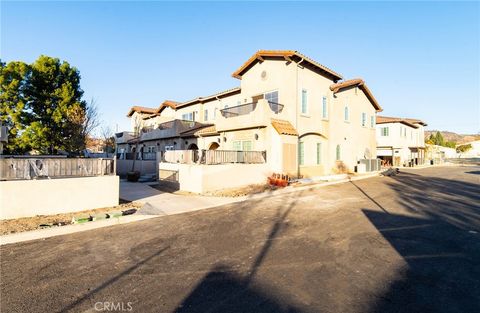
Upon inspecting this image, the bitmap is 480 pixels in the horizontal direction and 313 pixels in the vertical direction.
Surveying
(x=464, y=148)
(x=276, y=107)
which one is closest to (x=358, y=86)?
(x=276, y=107)

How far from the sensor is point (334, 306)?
3.70m

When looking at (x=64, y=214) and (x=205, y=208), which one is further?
(x=205, y=208)

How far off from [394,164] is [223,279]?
131 feet

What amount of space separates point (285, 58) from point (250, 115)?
527cm

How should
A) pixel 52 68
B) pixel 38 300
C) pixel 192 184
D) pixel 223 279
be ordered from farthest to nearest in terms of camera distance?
pixel 52 68
pixel 192 184
pixel 223 279
pixel 38 300

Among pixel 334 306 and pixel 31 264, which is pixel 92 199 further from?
pixel 334 306

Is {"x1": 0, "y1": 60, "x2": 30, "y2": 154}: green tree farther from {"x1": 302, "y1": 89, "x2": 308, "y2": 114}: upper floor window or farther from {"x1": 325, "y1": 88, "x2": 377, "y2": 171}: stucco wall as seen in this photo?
{"x1": 325, "y1": 88, "x2": 377, "y2": 171}: stucco wall

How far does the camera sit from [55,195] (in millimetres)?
9273

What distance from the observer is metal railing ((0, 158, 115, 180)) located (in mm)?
8500

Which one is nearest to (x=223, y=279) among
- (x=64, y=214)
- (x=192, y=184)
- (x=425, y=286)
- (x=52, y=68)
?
(x=425, y=286)

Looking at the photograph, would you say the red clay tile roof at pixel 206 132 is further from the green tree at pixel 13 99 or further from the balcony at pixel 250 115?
the green tree at pixel 13 99

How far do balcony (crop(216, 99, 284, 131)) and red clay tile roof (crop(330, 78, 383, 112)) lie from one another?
662cm

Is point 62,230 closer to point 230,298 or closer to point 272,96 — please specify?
point 230,298

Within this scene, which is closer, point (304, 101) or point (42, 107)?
point (304, 101)
